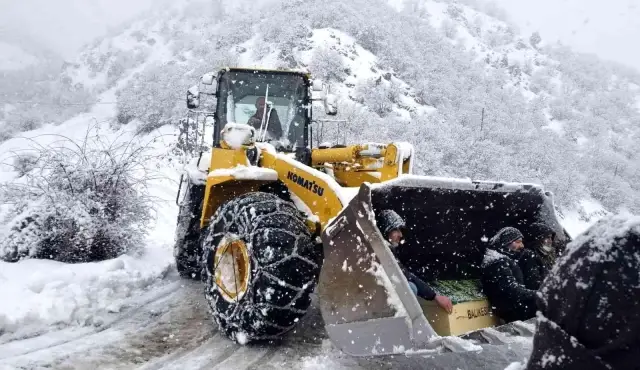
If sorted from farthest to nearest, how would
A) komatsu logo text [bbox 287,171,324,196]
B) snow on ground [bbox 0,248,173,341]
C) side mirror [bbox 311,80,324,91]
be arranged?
side mirror [bbox 311,80,324,91]
snow on ground [bbox 0,248,173,341]
komatsu logo text [bbox 287,171,324,196]

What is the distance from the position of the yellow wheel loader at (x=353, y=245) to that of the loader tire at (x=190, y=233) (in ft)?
2.30

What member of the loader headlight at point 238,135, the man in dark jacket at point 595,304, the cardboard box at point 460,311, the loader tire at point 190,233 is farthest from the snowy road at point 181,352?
the man in dark jacket at point 595,304

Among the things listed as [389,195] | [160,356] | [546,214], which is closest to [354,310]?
[389,195]

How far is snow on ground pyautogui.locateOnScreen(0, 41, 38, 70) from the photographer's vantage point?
129 ft

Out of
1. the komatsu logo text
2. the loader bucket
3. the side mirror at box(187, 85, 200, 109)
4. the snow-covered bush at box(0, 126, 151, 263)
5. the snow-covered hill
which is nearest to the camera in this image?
the loader bucket

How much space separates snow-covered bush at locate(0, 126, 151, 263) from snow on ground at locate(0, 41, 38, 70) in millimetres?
38376

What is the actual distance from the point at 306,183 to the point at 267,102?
238 centimetres

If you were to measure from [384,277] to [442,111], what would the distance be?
68.9 ft

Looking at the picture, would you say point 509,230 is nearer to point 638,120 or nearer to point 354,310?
point 354,310

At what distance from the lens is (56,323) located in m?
4.28

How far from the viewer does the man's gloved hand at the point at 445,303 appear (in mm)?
3545

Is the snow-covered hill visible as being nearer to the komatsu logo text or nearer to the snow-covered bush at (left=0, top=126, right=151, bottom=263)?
the snow-covered bush at (left=0, top=126, right=151, bottom=263)

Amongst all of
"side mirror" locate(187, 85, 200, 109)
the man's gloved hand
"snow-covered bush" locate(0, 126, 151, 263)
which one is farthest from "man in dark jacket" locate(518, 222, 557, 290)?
"snow-covered bush" locate(0, 126, 151, 263)

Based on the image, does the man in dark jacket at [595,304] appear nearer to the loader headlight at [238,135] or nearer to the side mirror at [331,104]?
the loader headlight at [238,135]
